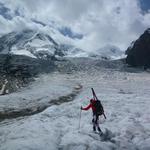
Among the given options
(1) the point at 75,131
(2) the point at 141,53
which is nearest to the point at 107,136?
(1) the point at 75,131

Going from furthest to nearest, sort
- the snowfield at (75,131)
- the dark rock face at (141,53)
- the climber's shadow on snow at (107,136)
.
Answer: the dark rock face at (141,53) → the climber's shadow on snow at (107,136) → the snowfield at (75,131)

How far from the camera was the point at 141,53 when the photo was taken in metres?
99.9

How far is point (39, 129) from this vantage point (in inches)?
601

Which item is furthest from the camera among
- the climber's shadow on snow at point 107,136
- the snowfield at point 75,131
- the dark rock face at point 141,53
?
the dark rock face at point 141,53

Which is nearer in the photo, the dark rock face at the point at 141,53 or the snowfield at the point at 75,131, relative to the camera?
the snowfield at the point at 75,131

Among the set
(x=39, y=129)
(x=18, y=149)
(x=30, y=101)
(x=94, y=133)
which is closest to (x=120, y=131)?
(x=94, y=133)

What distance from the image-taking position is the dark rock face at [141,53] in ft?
316

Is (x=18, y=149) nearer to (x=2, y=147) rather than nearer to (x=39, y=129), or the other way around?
(x=2, y=147)

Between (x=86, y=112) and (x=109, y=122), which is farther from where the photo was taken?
(x=86, y=112)

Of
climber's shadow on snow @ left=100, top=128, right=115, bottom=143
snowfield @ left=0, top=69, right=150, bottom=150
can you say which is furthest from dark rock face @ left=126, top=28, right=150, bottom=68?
climber's shadow on snow @ left=100, top=128, right=115, bottom=143

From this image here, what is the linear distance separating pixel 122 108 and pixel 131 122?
179 inches

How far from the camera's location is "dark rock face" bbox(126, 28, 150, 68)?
316ft

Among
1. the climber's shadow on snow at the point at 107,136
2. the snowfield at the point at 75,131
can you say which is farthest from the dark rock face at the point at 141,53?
the climber's shadow on snow at the point at 107,136

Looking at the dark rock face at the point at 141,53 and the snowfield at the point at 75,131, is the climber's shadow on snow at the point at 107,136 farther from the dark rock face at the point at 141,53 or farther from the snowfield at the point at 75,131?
the dark rock face at the point at 141,53
